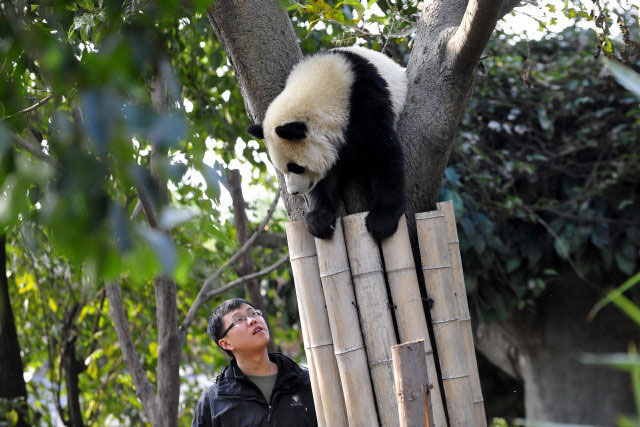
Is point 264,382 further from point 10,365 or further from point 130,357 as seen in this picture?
point 10,365

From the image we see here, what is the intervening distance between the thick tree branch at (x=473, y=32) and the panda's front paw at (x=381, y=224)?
2.08 ft

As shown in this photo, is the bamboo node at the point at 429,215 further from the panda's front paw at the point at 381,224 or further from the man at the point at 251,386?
the man at the point at 251,386

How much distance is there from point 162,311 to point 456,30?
7.26ft

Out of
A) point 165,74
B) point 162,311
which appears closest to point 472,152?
point 162,311

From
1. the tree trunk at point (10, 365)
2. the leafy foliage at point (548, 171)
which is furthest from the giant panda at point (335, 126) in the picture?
the leafy foliage at point (548, 171)

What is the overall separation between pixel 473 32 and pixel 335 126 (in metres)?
0.66

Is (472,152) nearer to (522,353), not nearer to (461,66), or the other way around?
(522,353)

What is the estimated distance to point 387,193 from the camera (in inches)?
92.7

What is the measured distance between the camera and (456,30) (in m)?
2.46

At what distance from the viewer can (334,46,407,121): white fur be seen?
8.46 feet

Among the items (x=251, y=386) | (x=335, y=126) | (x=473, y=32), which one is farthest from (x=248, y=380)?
(x=473, y=32)

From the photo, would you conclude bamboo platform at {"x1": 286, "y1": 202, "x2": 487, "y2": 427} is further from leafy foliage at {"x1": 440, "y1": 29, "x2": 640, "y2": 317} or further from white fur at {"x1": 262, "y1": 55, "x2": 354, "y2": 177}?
leafy foliage at {"x1": 440, "y1": 29, "x2": 640, "y2": 317}

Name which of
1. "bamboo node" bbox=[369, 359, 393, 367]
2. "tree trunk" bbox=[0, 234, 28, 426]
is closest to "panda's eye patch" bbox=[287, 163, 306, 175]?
"bamboo node" bbox=[369, 359, 393, 367]

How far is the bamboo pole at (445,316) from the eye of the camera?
A: 88.7 inches
